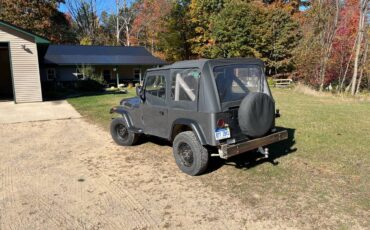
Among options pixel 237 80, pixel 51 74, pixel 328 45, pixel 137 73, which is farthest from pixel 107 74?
pixel 237 80

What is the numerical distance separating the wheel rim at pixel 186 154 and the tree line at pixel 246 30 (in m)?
19.0

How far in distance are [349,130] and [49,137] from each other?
8089 mm

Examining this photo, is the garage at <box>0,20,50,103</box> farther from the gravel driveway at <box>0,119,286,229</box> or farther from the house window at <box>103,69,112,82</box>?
the house window at <box>103,69,112,82</box>

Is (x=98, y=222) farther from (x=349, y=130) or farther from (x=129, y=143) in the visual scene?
(x=349, y=130)

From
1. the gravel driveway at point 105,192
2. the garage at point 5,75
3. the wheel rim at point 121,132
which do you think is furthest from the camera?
the garage at point 5,75

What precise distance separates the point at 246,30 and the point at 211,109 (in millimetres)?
27835

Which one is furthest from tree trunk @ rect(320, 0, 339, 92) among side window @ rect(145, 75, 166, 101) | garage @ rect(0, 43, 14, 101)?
garage @ rect(0, 43, 14, 101)

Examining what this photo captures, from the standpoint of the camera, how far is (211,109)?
4.45m

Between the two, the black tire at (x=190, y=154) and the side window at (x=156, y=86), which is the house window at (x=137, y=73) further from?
the black tire at (x=190, y=154)

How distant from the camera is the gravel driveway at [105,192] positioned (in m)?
3.55

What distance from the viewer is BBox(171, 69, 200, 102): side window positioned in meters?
4.73

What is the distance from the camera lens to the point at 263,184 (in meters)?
4.50

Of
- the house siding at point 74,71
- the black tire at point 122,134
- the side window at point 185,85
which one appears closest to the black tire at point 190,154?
the side window at point 185,85

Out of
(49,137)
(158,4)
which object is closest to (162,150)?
(49,137)
